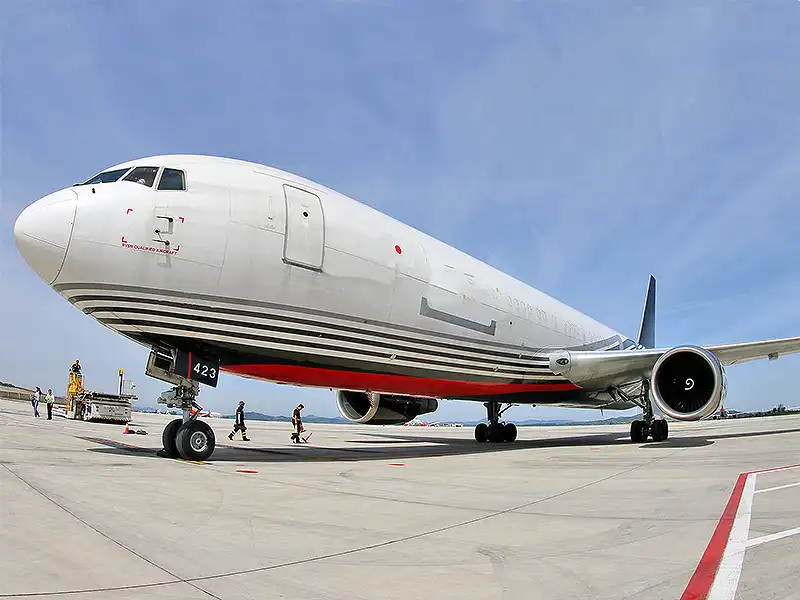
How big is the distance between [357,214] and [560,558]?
7649 mm

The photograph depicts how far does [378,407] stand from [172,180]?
7.59 meters

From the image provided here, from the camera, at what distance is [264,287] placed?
836cm

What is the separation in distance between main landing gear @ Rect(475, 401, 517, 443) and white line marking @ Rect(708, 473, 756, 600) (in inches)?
488

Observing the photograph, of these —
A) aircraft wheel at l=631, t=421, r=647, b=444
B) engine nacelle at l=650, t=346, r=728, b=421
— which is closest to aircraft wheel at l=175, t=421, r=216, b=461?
engine nacelle at l=650, t=346, r=728, b=421

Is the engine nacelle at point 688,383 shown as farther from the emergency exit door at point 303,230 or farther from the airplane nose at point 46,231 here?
the airplane nose at point 46,231

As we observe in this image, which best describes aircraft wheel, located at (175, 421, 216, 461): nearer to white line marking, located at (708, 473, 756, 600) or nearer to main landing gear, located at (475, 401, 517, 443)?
white line marking, located at (708, 473, 756, 600)

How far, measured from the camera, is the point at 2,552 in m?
2.97

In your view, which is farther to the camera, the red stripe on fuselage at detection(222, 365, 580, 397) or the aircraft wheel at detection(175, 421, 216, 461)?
the red stripe on fuselage at detection(222, 365, 580, 397)

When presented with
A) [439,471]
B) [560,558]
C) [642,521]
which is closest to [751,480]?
[642,521]

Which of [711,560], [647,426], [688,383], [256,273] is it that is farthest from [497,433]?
[711,560]

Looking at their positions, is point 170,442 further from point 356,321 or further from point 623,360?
point 623,360

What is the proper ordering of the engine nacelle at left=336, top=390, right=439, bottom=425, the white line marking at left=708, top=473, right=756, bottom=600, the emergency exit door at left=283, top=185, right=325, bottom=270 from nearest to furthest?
the white line marking at left=708, top=473, right=756, bottom=600 < the emergency exit door at left=283, top=185, right=325, bottom=270 < the engine nacelle at left=336, top=390, right=439, bottom=425

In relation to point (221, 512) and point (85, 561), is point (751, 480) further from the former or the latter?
point (85, 561)

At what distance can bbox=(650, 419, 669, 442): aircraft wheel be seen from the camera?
15.1m
